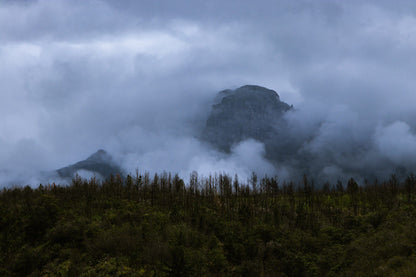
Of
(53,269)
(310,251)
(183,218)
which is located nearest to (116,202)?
(183,218)

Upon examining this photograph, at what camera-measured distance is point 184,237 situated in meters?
13.7

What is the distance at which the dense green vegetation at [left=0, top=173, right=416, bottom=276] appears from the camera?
37.5 ft

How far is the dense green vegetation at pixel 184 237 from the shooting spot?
1144cm

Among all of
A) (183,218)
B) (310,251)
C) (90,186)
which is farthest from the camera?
(90,186)

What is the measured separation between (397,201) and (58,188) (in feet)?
90.3

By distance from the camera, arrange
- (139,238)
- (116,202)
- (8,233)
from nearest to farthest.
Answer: (139,238), (8,233), (116,202)

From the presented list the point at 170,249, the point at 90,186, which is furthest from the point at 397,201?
the point at 90,186

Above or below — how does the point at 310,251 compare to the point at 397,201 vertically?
below

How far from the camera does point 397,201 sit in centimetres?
2266

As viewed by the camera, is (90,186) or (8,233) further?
(90,186)

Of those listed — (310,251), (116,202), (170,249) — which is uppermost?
(116,202)

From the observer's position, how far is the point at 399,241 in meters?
11.8

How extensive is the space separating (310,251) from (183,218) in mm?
7537

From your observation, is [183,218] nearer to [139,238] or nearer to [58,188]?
[139,238]
